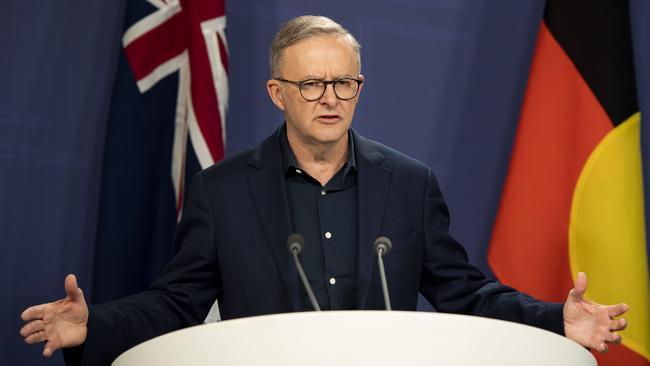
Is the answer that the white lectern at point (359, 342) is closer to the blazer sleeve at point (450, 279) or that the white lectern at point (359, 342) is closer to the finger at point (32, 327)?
the finger at point (32, 327)

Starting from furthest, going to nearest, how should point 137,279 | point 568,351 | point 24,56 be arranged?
1. point 24,56
2. point 137,279
3. point 568,351

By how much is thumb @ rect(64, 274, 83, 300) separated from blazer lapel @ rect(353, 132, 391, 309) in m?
0.62

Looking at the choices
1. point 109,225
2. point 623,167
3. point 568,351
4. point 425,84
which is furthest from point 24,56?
point 568,351

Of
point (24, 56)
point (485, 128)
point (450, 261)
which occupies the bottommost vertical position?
point (450, 261)

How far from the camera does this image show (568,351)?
155 cm

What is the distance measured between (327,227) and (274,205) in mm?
136

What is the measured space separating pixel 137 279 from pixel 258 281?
0.98 metres

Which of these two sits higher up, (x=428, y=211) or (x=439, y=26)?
(x=439, y=26)

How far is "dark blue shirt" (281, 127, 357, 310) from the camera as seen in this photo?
93.2 inches

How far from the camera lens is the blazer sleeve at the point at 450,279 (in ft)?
7.69

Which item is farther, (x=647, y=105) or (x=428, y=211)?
(x=647, y=105)

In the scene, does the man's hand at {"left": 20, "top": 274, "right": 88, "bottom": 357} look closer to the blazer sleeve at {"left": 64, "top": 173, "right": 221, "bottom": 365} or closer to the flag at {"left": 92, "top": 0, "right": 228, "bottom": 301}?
the blazer sleeve at {"left": 64, "top": 173, "right": 221, "bottom": 365}

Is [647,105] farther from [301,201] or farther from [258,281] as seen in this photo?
[258,281]

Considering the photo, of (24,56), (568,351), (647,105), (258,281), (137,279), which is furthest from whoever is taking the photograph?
(24,56)
